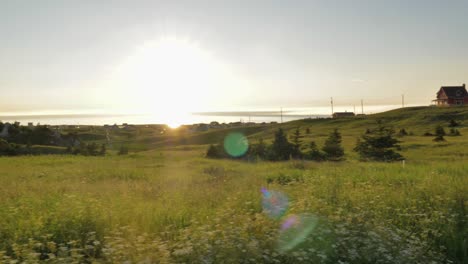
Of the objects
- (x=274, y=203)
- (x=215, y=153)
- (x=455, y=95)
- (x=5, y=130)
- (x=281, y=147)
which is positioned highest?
(x=455, y=95)

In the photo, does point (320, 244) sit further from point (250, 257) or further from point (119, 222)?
point (119, 222)

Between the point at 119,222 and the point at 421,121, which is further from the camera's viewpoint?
the point at 421,121

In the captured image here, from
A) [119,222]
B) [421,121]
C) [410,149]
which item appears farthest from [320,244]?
[421,121]

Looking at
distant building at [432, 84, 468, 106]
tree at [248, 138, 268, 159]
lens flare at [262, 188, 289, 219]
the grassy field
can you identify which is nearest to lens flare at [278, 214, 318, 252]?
the grassy field

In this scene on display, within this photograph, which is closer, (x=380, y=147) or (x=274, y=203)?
(x=274, y=203)

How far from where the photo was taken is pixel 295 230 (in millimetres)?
6086

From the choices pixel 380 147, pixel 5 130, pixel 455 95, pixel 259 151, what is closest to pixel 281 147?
pixel 259 151

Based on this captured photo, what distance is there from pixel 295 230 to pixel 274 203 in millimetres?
2447

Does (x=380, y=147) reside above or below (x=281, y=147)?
below

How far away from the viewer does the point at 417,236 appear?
6945 mm

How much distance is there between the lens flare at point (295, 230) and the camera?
5.75m

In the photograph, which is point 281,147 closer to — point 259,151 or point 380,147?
point 259,151

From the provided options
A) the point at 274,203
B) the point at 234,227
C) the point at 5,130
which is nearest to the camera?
the point at 234,227

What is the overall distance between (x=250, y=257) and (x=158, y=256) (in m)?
1.18
